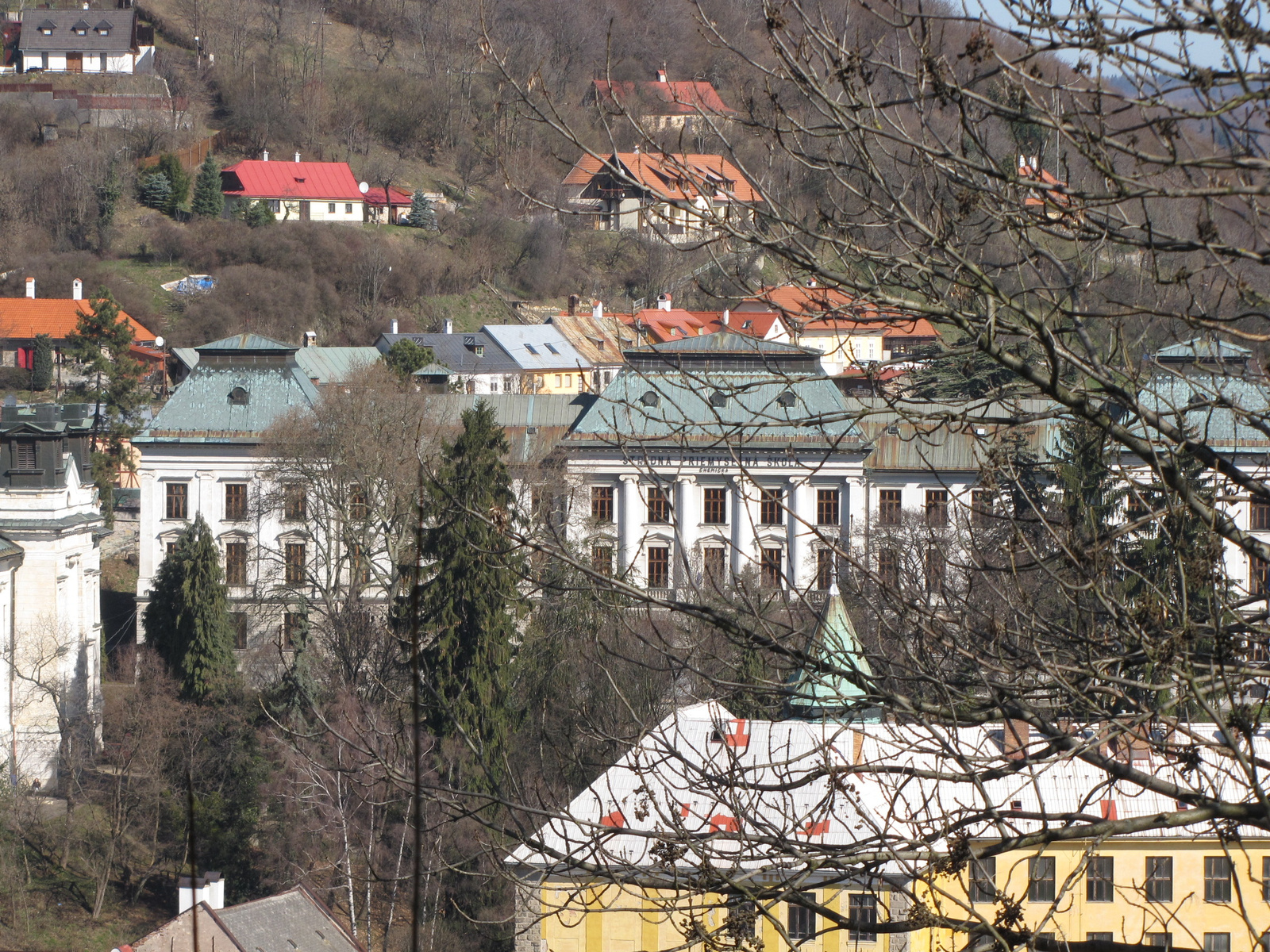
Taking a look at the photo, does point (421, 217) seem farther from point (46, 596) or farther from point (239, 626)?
point (46, 596)

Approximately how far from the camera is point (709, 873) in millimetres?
5543

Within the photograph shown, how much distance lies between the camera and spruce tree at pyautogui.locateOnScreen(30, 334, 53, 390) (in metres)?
61.9

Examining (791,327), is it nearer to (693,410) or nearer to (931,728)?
(931,728)

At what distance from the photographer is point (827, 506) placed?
4381 cm

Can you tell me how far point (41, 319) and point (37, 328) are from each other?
74 centimetres

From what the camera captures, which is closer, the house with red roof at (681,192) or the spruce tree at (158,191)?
the house with red roof at (681,192)

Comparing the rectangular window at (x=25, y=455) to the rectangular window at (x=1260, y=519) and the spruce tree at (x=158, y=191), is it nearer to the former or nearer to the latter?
the rectangular window at (x=1260, y=519)

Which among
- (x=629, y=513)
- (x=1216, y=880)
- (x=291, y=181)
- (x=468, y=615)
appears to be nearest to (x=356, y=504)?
(x=468, y=615)

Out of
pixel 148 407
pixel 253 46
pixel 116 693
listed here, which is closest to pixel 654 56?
pixel 148 407

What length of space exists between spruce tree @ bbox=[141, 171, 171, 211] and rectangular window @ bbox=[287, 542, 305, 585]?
42.9 meters

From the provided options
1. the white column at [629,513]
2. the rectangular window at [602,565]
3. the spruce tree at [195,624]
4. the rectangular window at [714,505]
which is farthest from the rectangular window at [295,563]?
the rectangular window at [602,565]

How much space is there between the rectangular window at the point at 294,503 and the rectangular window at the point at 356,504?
168 centimetres

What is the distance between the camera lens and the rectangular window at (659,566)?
1663 inches

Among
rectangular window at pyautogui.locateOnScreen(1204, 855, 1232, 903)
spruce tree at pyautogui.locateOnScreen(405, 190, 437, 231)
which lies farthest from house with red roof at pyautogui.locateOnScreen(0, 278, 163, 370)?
rectangular window at pyautogui.locateOnScreen(1204, 855, 1232, 903)
